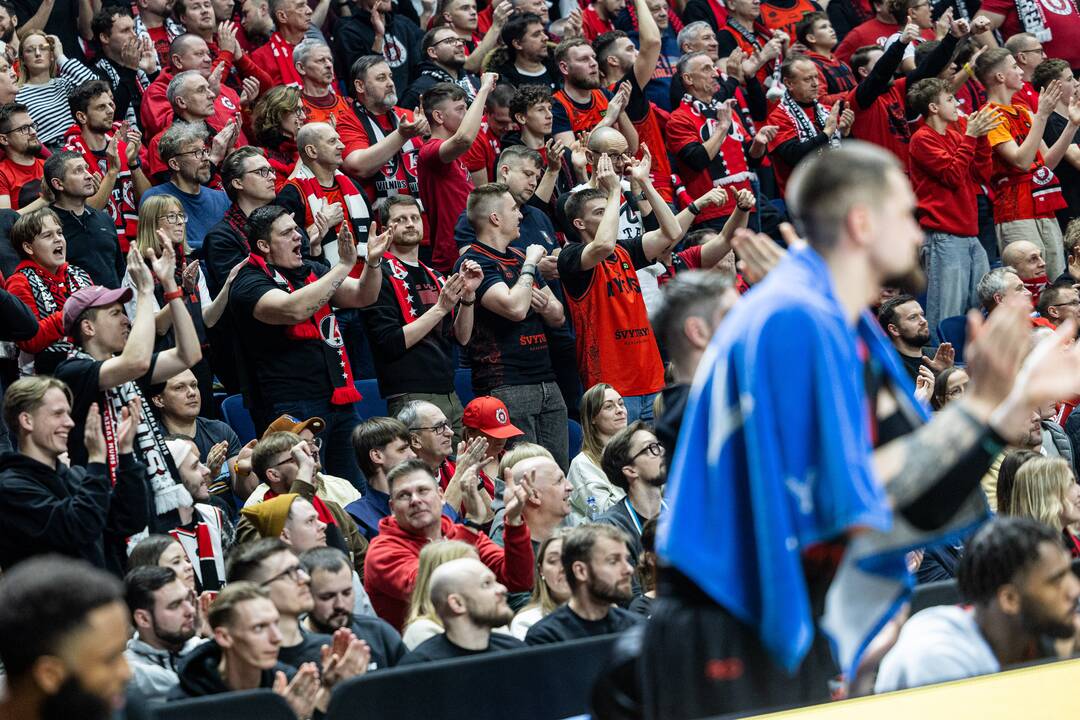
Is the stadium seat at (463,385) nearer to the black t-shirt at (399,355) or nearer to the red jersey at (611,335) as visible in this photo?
the black t-shirt at (399,355)

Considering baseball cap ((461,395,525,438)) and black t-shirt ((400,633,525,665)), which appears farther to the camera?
baseball cap ((461,395,525,438))

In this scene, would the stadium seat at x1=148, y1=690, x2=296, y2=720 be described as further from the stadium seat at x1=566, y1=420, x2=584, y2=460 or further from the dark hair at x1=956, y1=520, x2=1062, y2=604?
the stadium seat at x1=566, y1=420, x2=584, y2=460

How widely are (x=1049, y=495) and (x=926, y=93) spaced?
4277 millimetres

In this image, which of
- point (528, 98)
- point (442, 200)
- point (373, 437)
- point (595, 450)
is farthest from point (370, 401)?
point (528, 98)

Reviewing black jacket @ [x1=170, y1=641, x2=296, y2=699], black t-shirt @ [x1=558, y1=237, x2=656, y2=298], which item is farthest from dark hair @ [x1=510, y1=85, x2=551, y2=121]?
black jacket @ [x1=170, y1=641, x2=296, y2=699]

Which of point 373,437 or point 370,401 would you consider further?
point 370,401

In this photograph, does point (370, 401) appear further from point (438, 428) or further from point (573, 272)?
point (573, 272)

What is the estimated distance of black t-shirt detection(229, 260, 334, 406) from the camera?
7.15 metres

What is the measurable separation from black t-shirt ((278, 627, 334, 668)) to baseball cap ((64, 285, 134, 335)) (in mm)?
1929

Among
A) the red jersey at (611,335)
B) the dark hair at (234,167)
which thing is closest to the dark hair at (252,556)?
the dark hair at (234,167)

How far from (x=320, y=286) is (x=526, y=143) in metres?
2.51

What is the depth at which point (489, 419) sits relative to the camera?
7172 mm

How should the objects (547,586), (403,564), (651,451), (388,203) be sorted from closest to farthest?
(547,586)
(403,564)
(651,451)
(388,203)

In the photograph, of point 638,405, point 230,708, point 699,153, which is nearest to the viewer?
point 230,708
